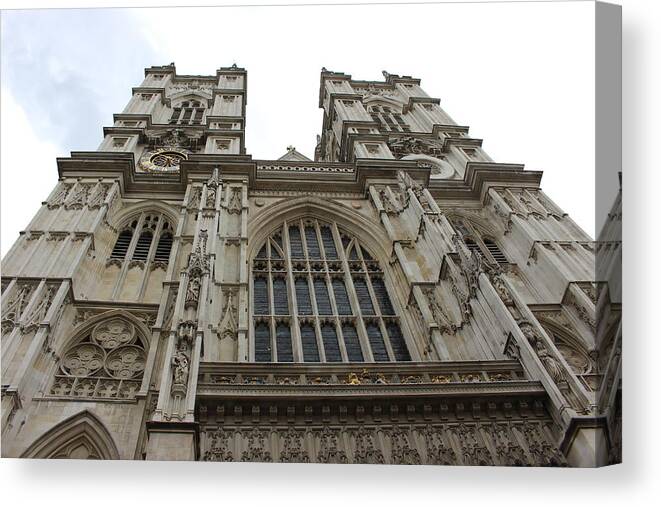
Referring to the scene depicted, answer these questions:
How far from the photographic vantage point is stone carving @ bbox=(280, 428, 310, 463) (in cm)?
1016

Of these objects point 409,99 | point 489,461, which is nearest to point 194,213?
point 489,461

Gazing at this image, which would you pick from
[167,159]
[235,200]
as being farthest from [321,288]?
[167,159]

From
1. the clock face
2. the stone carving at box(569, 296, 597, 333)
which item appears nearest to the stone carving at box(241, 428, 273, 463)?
the stone carving at box(569, 296, 597, 333)

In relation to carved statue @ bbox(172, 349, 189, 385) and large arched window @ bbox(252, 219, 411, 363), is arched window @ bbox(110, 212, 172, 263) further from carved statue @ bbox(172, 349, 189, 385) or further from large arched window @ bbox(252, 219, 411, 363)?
carved statue @ bbox(172, 349, 189, 385)

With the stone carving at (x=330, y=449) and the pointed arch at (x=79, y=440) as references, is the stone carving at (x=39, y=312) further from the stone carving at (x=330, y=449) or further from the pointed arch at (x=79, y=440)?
the stone carving at (x=330, y=449)

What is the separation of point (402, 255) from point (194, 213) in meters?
6.13

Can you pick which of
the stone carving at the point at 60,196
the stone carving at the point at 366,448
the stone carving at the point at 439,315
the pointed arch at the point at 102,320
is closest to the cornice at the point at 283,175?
the stone carving at the point at 60,196

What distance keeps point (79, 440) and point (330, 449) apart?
5.04 m

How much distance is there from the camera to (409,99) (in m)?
31.0

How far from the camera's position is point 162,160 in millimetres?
23500

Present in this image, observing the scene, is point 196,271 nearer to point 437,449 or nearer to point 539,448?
point 437,449

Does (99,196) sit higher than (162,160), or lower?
lower

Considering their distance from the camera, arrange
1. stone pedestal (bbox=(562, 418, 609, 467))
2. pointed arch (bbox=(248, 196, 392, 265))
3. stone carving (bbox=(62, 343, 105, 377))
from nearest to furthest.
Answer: stone pedestal (bbox=(562, 418, 609, 467)), stone carving (bbox=(62, 343, 105, 377)), pointed arch (bbox=(248, 196, 392, 265))

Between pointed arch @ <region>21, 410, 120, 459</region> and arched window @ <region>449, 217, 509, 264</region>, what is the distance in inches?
460
